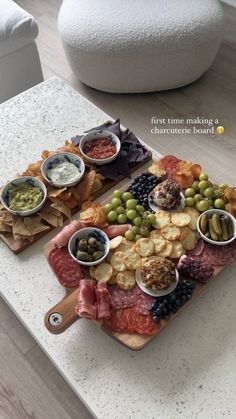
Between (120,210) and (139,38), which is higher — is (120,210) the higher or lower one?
the lower one

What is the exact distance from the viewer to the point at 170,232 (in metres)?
1.20

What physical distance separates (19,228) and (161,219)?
0.40m

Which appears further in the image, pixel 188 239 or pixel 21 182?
pixel 21 182

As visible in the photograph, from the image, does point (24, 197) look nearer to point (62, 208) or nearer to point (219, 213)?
point (62, 208)

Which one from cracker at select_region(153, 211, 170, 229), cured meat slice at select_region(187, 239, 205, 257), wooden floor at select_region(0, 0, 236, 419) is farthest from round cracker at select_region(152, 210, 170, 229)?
wooden floor at select_region(0, 0, 236, 419)

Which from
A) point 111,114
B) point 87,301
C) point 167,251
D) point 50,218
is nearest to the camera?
point 87,301

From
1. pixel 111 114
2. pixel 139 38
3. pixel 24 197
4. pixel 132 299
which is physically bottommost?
pixel 111 114

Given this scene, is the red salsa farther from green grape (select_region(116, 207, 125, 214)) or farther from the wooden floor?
the wooden floor

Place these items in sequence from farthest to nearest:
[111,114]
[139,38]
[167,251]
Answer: [111,114], [139,38], [167,251]

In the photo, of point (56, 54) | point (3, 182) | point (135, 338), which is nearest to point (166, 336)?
point (135, 338)

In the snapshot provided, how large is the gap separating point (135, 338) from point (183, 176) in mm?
505

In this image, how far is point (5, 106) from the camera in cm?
158

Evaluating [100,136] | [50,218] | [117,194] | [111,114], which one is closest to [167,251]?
Answer: [117,194]

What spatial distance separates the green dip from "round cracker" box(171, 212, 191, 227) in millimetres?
384
